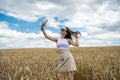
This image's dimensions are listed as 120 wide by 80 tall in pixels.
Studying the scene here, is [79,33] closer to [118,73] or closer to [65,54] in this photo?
[65,54]

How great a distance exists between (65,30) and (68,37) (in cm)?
23

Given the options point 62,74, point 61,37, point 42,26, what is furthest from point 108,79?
point 42,26

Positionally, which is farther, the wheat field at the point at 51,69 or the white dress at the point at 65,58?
the white dress at the point at 65,58

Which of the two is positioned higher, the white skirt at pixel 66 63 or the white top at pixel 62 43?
the white top at pixel 62 43

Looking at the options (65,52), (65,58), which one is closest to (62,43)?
(65,52)

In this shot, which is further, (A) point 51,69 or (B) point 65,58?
(A) point 51,69

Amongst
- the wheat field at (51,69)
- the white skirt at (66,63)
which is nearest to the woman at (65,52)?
the white skirt at (66,63)

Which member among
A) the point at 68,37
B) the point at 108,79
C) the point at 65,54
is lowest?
the point at 108,79

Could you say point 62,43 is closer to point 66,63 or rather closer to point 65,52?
point 65,52

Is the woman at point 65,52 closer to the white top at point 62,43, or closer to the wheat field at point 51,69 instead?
the white top at point 62,43

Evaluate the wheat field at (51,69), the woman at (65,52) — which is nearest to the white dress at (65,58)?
the woman at (65,52)

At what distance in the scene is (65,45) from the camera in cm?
705

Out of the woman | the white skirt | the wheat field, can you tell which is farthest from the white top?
the wheat field

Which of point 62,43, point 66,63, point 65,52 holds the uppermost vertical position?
point 62,43
